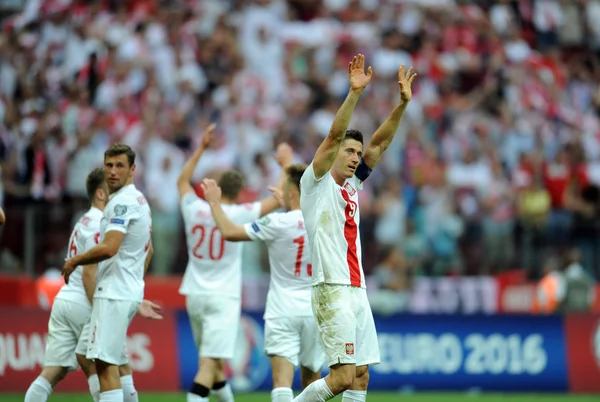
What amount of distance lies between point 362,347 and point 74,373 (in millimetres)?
Result: 7695

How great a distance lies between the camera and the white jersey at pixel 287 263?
1227cm

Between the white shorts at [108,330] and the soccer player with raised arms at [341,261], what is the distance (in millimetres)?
1910

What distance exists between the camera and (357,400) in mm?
10656

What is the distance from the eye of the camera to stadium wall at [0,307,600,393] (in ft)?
58.3

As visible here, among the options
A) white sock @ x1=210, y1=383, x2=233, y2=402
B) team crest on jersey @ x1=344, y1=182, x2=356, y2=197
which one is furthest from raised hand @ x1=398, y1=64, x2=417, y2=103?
white sock @ x1=210, y1=383, x2=233, y2=402

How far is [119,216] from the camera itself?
11094mm

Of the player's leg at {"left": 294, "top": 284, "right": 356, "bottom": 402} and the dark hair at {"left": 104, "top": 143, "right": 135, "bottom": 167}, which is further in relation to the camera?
the dark hair at {"left": 104, "top": 143, "right": 135, "bottom": 167}

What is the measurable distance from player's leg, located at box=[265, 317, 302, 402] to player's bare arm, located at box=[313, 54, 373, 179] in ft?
8.35

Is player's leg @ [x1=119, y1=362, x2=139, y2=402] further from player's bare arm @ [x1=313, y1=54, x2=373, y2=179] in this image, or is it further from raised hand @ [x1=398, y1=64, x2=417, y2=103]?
raised hand @ [x1=398, y1=64, x2=417, y2=103]

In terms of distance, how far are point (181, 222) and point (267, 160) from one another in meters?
2.62

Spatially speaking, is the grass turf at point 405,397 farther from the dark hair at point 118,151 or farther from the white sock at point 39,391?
the dark hair at point 118,151

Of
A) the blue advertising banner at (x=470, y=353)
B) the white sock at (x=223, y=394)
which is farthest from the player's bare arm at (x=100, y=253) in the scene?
the blue advertising banner at (x=470, y=353)

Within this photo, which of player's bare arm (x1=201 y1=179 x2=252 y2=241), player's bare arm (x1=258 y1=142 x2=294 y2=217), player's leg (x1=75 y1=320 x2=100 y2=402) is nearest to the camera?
player's leg (x1=75 y1=320 x2=100 y2=402)

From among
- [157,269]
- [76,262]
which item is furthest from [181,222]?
[76,262]
